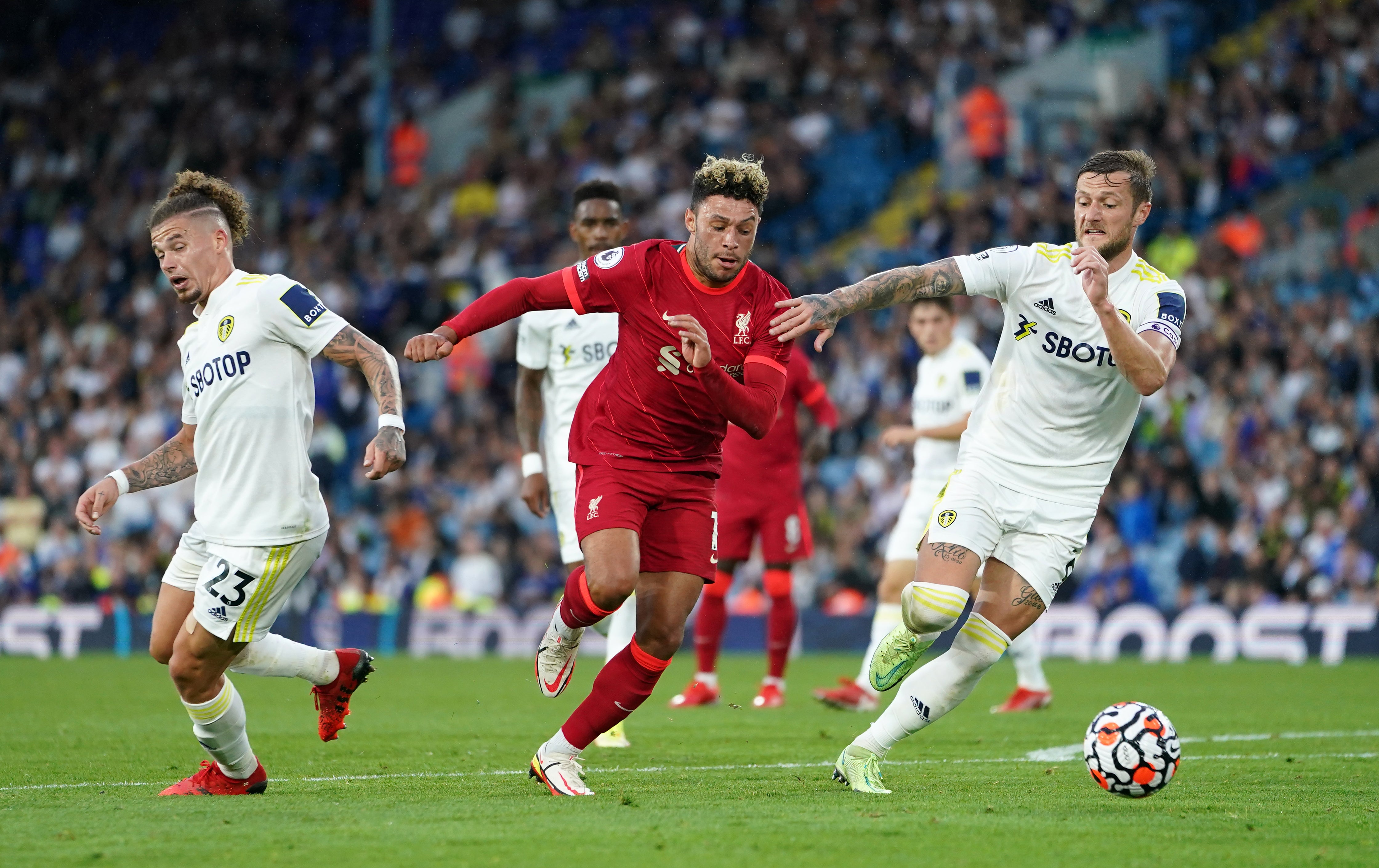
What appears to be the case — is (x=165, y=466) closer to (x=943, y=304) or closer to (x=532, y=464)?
(x=532, y=464)

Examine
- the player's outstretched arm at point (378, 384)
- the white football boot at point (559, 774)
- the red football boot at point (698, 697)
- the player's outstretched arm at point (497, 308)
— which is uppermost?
the player's outstretched arm at point (497, 308)

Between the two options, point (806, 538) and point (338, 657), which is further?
point (806, 538)

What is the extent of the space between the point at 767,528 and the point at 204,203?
6.22 m

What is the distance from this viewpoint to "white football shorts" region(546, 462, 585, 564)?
8867 mm

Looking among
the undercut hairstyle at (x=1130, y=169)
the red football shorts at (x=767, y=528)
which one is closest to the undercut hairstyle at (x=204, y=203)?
the undercut hairstyle at (x=1130, y=169)

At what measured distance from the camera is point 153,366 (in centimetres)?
2350

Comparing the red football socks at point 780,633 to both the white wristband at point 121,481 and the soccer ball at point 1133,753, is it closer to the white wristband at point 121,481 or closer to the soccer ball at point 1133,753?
the soccer ball at point 1133,753

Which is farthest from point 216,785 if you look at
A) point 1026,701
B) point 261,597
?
point 1026,701

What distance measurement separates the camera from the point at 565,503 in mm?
9164

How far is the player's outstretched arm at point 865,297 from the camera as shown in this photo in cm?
618

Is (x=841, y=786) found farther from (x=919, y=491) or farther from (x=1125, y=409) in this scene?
(x=919, y=491)

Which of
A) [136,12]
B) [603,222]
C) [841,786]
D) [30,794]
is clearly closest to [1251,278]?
[603,222]

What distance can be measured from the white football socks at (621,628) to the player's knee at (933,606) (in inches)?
97.4

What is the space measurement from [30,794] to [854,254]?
16261mm
